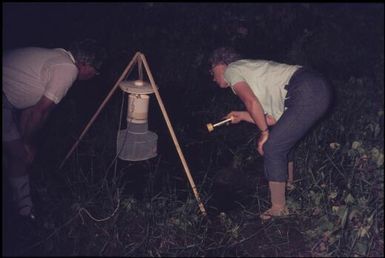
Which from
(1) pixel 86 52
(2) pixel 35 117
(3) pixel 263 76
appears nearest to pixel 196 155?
(3) pixel 263 76

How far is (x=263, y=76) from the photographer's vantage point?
12.3 feet

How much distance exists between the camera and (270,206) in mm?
4207

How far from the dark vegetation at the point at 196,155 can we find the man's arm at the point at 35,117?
1.40 feet

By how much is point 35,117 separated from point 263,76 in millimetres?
2202

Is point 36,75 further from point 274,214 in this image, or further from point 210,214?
point 274,214

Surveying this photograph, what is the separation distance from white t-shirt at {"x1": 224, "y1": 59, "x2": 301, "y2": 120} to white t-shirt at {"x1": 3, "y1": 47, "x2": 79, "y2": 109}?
1.54 meters

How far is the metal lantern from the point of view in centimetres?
390

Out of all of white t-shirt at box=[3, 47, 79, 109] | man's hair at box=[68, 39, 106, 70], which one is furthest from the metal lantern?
white t-shirt at box=[3, 47, 79, 109]

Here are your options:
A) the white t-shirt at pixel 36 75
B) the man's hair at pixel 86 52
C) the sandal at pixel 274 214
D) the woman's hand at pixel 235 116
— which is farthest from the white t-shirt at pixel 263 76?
the white t-shirt at pixel 36 75

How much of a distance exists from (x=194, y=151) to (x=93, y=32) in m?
3.76

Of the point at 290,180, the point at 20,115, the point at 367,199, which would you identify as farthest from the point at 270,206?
the point at 20,115

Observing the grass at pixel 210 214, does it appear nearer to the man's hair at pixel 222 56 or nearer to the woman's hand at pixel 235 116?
the woman's hand at pixel 235 116

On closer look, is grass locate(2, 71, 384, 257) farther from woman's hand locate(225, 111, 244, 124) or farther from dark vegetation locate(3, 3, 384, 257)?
woman's hand locate(225, 111, 244, 124)

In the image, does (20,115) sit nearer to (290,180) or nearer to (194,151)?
(194,151)
